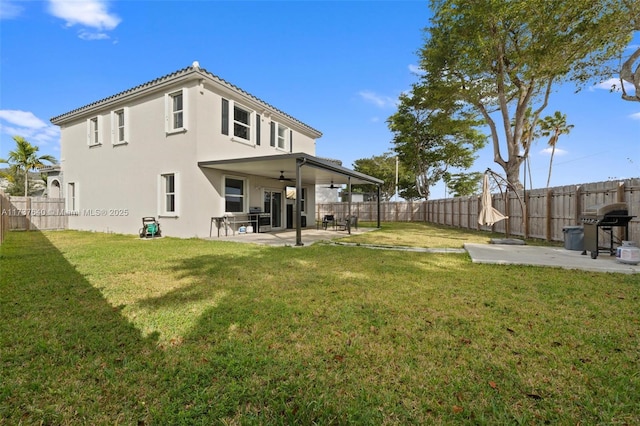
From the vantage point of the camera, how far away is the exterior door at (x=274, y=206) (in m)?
13.8

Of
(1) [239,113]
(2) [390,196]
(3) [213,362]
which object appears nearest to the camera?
(3) [213,362]

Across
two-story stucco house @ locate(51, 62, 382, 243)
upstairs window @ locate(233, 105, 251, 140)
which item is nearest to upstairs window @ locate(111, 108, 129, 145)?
two-story stucco house @ locate(51, 62, 382, 243)

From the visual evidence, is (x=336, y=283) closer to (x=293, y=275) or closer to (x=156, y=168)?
(x=293, y=275)

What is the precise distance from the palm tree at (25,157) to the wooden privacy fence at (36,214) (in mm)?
10399

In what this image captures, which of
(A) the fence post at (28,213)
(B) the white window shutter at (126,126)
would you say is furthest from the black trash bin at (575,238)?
(A) the fence post at (28,213)

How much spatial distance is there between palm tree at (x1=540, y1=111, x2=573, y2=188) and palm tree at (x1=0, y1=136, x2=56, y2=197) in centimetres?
4790

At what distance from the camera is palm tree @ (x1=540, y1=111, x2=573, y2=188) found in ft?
104

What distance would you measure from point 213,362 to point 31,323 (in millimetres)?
2251

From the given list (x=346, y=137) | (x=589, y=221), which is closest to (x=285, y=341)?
(x=589, y=221)

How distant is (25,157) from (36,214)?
12.6 m

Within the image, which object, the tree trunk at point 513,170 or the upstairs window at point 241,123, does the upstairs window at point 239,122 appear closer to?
the upstairs window at point 241,123

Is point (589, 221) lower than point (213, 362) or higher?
higher

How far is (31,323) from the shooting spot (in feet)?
9.63

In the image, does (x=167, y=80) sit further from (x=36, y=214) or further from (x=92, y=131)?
(x=36, y=214)
